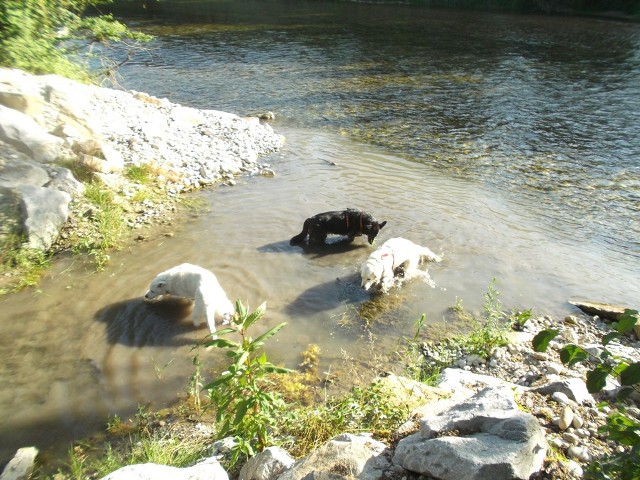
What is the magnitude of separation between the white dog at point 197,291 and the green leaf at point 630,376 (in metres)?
4.68

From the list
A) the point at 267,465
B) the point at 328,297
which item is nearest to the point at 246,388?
the point at 267,465

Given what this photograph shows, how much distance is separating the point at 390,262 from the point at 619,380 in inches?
188

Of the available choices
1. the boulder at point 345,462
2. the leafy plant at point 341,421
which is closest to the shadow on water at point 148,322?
the leafy plant at point 341,421

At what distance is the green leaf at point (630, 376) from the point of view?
1.99 m

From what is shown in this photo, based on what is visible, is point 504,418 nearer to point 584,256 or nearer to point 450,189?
point 584,256

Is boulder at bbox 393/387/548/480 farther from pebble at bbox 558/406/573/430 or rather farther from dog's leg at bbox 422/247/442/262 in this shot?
dog's leg at bbox 422/247/442/262

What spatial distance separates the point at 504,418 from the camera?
3.02 meters

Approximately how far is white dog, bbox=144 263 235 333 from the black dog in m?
2.42

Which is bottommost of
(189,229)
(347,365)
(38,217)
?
(347,365)

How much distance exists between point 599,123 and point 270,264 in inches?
515

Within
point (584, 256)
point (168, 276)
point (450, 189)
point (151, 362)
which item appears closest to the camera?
point (151, 362)

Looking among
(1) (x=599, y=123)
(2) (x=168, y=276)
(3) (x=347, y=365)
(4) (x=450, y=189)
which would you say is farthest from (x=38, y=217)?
(1) (x=599, y=123)

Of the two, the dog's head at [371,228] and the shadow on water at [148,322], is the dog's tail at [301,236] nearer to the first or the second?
the dog's head at [371,228]

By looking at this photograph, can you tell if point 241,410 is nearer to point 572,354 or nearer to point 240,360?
point 240,360
